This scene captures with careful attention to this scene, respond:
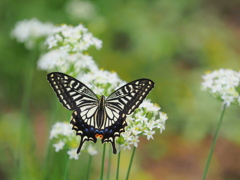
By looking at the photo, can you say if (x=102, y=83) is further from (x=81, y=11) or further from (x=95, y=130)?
(x=81, y=11)

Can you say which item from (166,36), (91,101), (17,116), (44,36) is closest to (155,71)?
(166,36)

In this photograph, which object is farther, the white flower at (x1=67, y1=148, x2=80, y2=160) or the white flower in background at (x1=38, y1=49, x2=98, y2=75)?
the white flower in background at (x1=38, y1=49, x2=98, y2=75)

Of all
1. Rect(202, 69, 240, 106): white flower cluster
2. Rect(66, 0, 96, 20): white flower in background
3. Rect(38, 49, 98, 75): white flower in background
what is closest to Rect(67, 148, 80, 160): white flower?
Rect(38, 49, 98, 75): white flower in background

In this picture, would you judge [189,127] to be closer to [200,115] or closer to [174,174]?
[200,115]

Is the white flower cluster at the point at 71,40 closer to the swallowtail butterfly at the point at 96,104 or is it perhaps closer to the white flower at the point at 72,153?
the swallowtail butterfly at the point at 96,104

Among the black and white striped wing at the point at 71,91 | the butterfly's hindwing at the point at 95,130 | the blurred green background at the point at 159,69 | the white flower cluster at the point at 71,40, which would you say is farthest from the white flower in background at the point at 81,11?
the butterfly's hindwing at the point at 95,130

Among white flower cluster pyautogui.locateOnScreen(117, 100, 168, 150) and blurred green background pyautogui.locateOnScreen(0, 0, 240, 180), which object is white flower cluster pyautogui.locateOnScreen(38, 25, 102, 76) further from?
blurred green background pyautogui.locateOnScreen(0, 0, 240, 180)

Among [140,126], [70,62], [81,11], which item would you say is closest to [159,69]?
[81,11]
